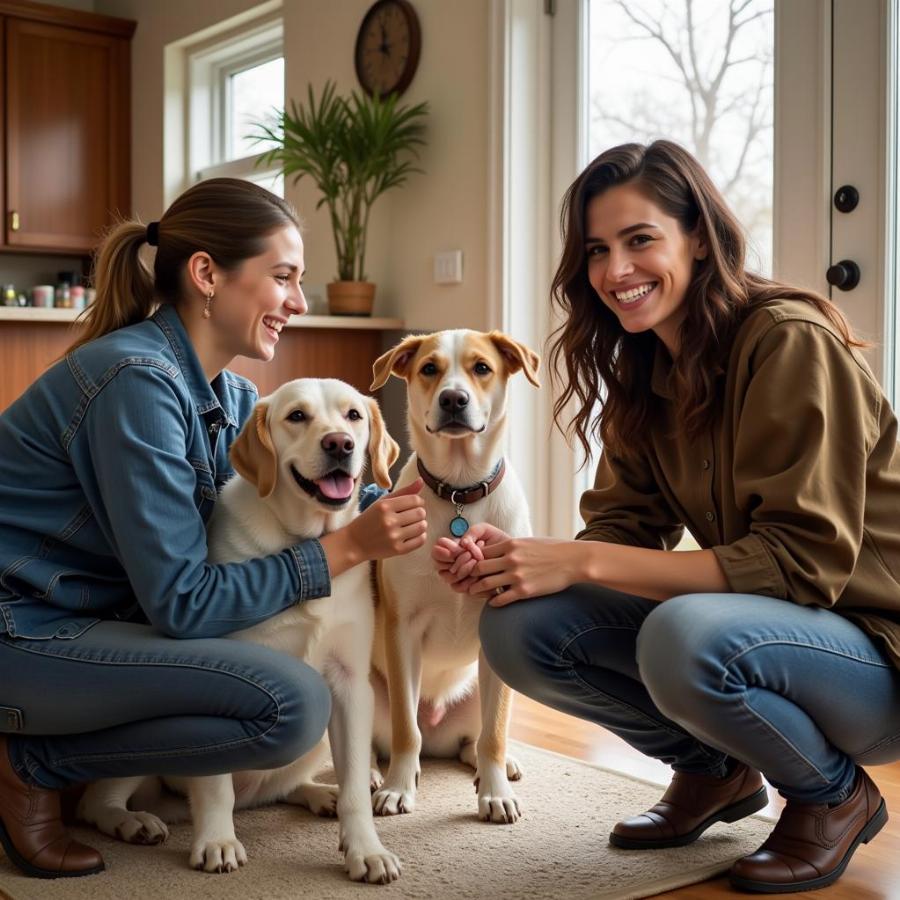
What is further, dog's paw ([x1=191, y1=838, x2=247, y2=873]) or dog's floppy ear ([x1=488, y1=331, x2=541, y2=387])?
dog's floppy ear ([x1=488, y1=331, x2=541, y2=387])

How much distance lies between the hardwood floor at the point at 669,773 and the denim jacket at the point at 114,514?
0.80 meters

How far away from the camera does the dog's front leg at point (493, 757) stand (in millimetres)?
2088

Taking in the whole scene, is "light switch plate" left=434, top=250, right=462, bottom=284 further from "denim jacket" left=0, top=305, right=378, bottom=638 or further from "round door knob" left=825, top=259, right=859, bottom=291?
"denim jacket" left=0, top=305, right=378, bottom=638

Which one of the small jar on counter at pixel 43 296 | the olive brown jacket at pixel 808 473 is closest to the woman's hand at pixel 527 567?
the olive brown jacket at pixel 808 473

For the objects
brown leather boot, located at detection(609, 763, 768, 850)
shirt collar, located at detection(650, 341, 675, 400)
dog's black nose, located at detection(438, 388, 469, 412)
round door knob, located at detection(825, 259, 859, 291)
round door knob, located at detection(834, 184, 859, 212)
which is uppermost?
round door knob, located at detection(834, 184, 859, 212)

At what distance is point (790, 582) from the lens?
1.65 meters

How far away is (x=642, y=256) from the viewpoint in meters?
1.80

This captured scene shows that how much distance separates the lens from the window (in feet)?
17.2

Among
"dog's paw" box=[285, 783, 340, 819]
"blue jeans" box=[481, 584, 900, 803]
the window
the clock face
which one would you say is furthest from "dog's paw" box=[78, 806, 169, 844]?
the window

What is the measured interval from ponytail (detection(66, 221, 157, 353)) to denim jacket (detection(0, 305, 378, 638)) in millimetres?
106

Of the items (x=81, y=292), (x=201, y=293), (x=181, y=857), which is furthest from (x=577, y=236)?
(x=81, y=292)

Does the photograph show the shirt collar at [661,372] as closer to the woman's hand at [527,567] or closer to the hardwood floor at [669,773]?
the woman's hand at [527,567]

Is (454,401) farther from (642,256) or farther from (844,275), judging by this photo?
(844,275)

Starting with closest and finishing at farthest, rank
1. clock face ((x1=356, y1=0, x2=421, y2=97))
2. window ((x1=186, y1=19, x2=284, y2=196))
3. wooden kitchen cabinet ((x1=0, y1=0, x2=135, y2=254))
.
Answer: clock face ((x1=356, y1=0, x2=421, y2=97)), window ((x1=186, y1=19, x2=284, y2=196)), wooden kitchen cabinet ((x1=0, y1=0, x2=135, y2=254))
